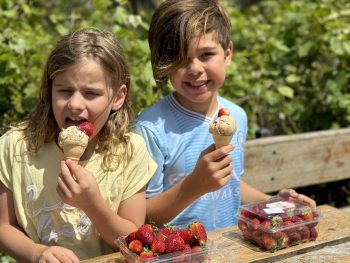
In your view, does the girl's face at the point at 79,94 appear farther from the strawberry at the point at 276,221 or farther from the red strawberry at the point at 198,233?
the strawberry at the point at 276,221

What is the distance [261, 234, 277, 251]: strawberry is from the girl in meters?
0.47

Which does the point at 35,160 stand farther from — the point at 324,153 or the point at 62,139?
the point at 324,153

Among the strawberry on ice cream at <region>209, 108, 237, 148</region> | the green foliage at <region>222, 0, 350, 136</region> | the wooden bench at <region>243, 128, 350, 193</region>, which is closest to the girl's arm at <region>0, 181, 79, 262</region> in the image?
the strawberry on ice cream at <region>209, 108, 237, 148</region>

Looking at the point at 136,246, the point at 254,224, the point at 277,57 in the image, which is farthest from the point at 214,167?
the point at 277,57

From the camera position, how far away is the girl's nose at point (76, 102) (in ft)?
7.00

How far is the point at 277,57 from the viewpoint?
4797mm

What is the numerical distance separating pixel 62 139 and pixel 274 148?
6.31 feet

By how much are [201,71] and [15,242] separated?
97cm

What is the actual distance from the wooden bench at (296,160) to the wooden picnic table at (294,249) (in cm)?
124

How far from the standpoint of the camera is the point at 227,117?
221cm

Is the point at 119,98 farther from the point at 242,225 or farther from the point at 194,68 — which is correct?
the point at 242,225

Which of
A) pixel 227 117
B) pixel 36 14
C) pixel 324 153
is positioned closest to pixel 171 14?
pixel 227 117

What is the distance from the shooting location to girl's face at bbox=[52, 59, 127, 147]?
85.2 inches

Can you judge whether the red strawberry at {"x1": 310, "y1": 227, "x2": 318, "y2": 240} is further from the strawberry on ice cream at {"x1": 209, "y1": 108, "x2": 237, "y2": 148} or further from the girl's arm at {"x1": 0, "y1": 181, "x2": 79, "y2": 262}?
the girl's arm at {"x1": 0, "y1": 181, "x2": 79, "y2": 262}
